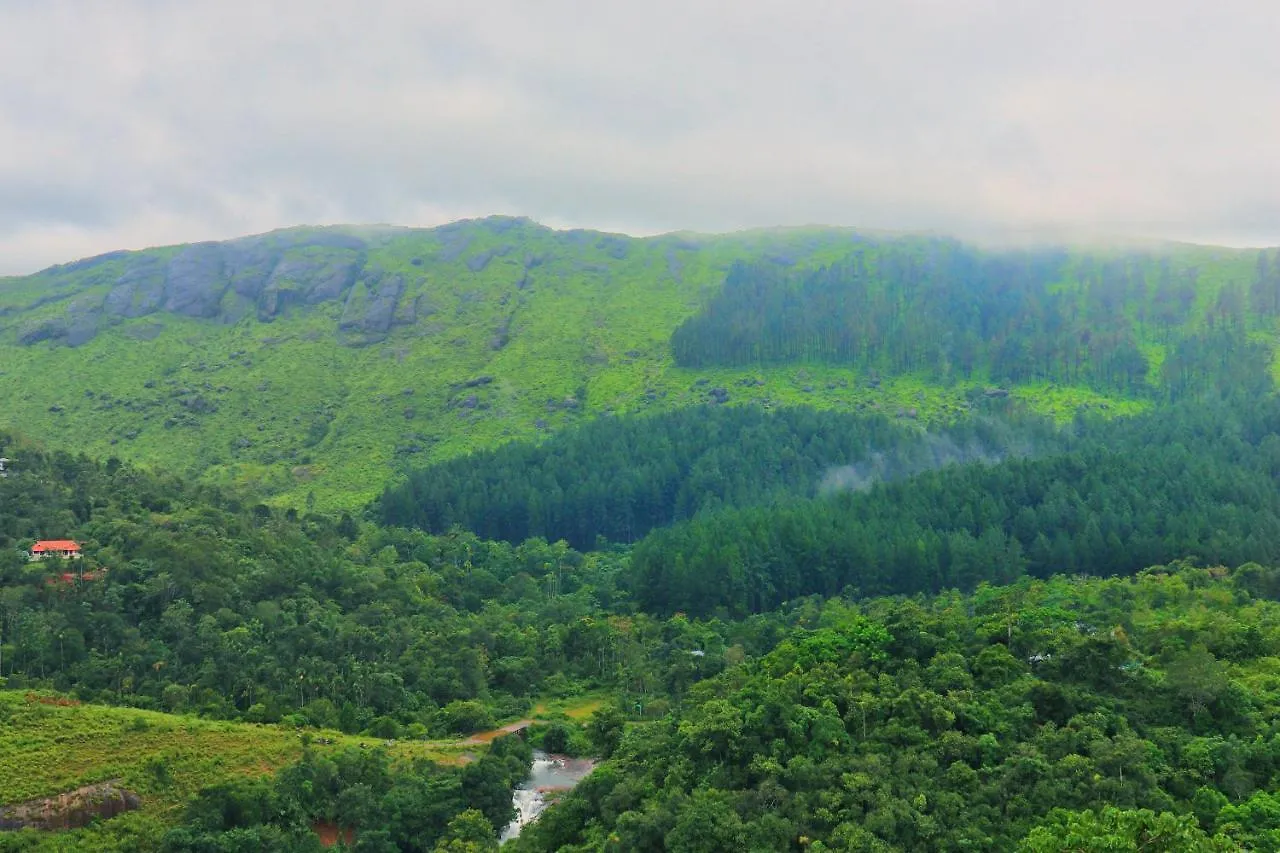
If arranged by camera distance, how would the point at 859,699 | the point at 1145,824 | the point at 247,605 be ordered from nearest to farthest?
the point at 1145,824 < the point at 859,699 < the point at 247,605

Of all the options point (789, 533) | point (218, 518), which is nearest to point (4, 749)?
point (218, 518)

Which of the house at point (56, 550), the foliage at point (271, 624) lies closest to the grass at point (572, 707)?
the foliage at point (271, 624)

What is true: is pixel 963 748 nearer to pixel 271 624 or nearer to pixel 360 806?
pixel 360 806

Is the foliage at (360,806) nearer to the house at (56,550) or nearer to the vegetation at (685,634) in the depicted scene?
the vegetation at (685,634)

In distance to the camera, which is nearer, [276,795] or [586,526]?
[276,795]

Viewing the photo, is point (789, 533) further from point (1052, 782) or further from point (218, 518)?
point (1052, 782)

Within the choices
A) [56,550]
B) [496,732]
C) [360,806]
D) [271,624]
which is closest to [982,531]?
Result: [496,732]

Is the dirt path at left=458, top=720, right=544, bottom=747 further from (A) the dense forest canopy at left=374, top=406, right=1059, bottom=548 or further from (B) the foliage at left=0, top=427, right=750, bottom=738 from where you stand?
(A) the dense forest canopy at left=374, top=406, right=1059, bottom=548
